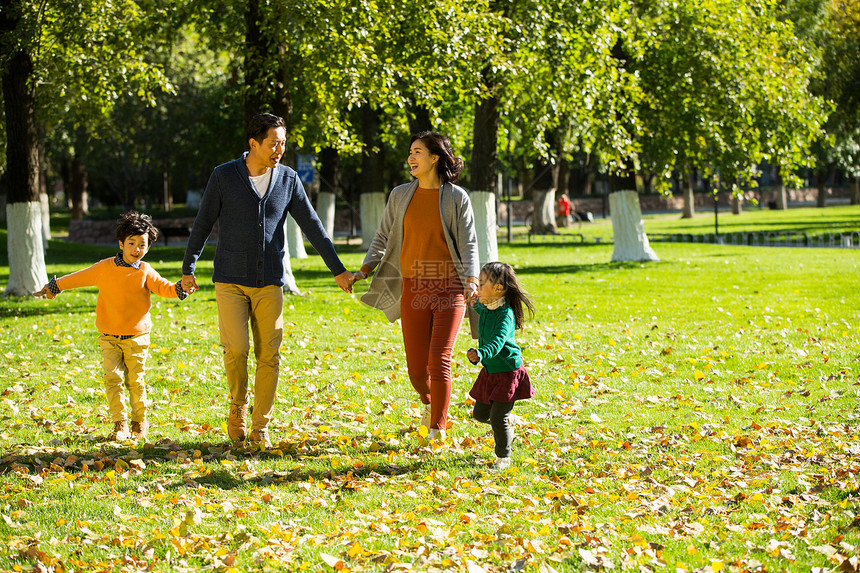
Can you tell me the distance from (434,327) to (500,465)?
38.9 inches

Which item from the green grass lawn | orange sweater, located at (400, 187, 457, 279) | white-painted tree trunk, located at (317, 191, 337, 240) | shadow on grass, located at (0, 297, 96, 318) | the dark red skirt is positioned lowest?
the green grass lawn

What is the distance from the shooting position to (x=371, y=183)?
83.7 ft

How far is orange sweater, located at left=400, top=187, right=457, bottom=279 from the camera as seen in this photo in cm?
607

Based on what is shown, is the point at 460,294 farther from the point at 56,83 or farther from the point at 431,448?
the point at 56,83

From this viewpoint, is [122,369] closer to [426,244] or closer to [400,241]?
[400,241]

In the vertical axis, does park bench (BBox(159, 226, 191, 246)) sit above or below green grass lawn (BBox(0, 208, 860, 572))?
above

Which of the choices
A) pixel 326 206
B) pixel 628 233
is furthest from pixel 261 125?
pixel 326 206

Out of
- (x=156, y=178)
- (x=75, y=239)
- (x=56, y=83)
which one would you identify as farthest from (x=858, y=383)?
(x=156, y=178)

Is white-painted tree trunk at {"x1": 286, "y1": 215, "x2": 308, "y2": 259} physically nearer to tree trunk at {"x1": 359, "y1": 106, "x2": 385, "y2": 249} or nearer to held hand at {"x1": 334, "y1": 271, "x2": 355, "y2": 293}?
tree trunk at {"x1": 359, "y1": 106, "x2": 385, "y2": 249}

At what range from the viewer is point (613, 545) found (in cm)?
443

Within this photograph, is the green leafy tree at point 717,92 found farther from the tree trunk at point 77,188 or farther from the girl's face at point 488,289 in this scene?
the tree trunk at point 77,188

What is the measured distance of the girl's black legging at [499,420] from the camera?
5.65 m

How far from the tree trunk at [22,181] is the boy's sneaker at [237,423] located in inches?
→ 387

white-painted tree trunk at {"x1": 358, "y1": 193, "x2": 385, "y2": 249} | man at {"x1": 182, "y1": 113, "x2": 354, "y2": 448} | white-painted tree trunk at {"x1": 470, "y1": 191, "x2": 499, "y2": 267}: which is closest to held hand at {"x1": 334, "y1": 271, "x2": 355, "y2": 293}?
man at {"x1": 182, "y1": 113, "x2": 354, "y2": 448}
